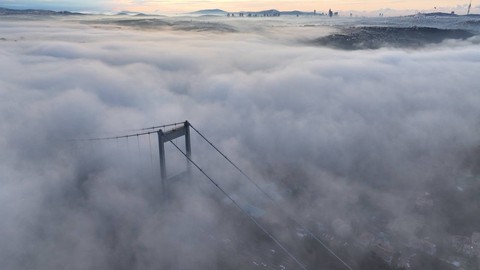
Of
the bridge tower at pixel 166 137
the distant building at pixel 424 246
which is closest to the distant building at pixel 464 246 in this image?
the distant building at pixel 424 246

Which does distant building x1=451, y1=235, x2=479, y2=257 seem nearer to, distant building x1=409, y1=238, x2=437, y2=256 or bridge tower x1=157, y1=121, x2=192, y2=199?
distant building x1=409, y1=238, x2=437, y2=256

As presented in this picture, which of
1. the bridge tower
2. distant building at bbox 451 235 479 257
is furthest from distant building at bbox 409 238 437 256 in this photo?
the bridge tower

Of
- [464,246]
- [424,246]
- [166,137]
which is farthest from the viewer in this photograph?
[464,246]

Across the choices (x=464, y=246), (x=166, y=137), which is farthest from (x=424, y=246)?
(x=166, y=137)

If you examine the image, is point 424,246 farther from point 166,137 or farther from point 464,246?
point 166,137

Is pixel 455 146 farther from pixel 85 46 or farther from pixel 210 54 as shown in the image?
pixel 85 46

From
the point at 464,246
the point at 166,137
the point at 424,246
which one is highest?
the point at 166,137

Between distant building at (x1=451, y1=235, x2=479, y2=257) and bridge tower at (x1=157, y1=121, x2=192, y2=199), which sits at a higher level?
bridge tower at (x1=157, y1=121, x2=192, y2=199)

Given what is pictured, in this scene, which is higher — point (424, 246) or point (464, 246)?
point (424, 246)

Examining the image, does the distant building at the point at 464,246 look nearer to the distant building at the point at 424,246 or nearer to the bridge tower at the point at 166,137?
the distant building at the point at 424,246

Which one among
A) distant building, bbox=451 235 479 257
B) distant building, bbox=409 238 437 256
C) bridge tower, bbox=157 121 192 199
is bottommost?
distant building, bbox=451 235 479 257

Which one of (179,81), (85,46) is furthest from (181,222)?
(85,46)
